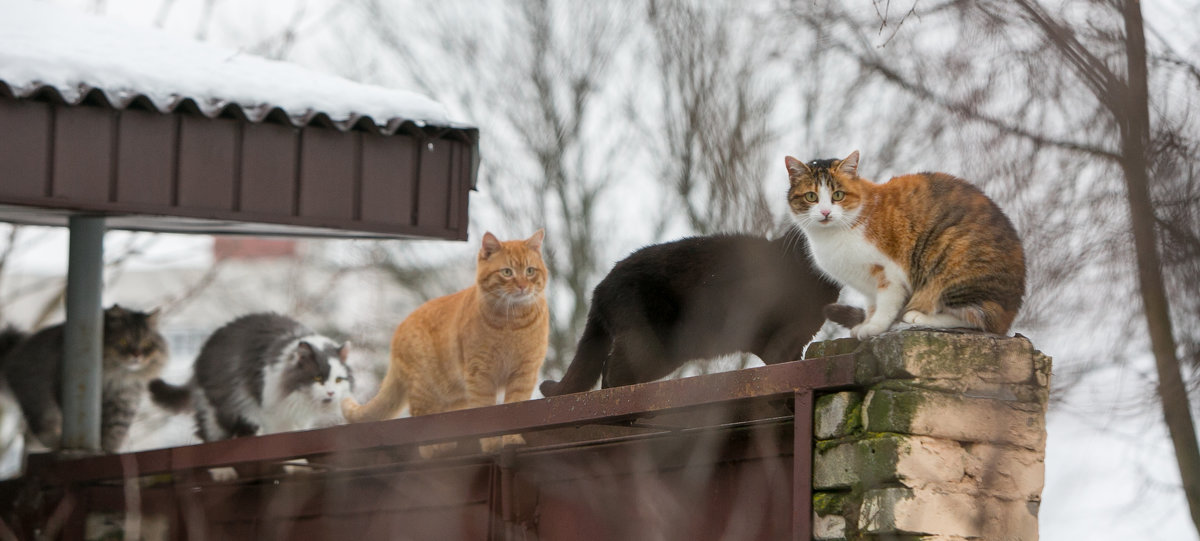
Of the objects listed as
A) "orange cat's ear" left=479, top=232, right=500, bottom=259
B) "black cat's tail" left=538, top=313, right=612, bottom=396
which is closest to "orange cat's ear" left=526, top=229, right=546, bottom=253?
"orange cat's ear" left=479, top=232, right=500, bottom=259

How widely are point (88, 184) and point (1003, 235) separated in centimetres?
375

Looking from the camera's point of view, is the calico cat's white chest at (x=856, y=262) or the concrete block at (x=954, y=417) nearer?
the concrete block at (x=954, y=417)

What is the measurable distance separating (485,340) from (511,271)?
14.2 inches

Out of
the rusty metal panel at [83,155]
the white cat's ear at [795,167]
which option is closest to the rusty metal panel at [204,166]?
the rusty metal panel at [83,155]


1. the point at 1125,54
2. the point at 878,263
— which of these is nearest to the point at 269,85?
the point at 878,263

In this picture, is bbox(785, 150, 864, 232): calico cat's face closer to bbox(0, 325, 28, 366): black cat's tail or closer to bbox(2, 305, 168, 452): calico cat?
bbox(2, 305, 168, 452): calico cat

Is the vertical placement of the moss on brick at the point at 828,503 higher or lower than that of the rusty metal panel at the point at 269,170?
lower

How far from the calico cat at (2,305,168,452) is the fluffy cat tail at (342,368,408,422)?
1722 mm

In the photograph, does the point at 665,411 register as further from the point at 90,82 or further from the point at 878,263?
the point at 90,82

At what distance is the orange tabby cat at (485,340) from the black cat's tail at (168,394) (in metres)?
2.37

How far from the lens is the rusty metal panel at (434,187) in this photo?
6.14 m

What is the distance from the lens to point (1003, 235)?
12.8ft

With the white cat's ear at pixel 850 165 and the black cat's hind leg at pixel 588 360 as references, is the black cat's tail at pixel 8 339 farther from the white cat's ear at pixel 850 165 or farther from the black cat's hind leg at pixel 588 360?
the white cat's ear at pixel 850 165

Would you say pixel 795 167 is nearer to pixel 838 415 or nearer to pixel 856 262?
pixel 856 262
